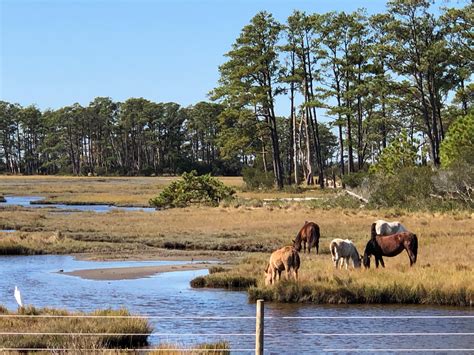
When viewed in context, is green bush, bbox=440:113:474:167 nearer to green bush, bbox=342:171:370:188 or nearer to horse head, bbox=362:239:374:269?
green bush, bbox=342:171:370:188

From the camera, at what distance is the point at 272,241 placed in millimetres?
35094

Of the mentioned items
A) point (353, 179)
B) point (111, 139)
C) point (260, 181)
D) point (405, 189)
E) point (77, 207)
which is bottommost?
point (77, 207)

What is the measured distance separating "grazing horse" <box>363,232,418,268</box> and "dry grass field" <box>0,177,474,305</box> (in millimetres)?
443

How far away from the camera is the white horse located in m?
23.5

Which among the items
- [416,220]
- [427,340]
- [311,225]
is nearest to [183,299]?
[427,340]

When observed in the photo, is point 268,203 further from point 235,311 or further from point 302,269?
point 235,311

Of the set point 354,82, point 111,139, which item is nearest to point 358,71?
point 354,82

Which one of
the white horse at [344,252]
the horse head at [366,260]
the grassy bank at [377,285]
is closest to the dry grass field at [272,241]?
the grassy bank at [377,285]

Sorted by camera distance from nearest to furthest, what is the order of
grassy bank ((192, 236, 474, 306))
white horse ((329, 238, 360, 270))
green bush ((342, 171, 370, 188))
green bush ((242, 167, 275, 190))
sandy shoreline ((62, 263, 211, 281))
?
grassy bank ((192, 236, 474, 306)), white horse ((329, 238, 360, 270)), sandy shoreline ((62, 263, 211, 281)), green bush ((342, 171, 370, 188)), green bush ((242, 167, 275, 190))

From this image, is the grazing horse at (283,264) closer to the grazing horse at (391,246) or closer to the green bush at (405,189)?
the grazing horse at (391,246)

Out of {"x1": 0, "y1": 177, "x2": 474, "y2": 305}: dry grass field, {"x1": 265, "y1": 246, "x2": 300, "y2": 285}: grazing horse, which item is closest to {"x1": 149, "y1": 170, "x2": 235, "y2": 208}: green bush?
{"x1": 0, "y1": 177, "x2": 474, "y2": 305}: dry grass field

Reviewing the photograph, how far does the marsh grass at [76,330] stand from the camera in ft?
47.0

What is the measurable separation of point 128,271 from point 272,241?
8.87m

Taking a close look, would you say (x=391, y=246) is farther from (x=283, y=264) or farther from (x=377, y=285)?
(x=283, y=264)
